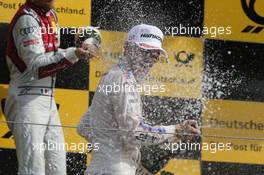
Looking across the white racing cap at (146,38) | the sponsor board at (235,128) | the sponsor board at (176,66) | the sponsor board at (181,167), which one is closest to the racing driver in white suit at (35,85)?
the white racing cap at (146,38)

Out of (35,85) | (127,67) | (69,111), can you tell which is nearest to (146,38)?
(127,67)

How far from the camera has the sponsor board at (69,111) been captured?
12.6ft

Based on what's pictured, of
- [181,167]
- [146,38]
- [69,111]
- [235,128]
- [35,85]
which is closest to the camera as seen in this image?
[146,38]

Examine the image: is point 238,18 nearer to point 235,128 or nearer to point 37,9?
point 235,128

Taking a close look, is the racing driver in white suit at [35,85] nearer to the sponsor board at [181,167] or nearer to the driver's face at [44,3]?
the driver's face at [44,3]

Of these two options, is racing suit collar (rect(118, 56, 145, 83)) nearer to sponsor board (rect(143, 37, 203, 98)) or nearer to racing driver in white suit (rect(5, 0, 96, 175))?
racing driver in white suit (rect(5, 0, 96, 175))

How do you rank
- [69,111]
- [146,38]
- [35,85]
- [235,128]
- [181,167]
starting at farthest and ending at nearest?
[235,128], [181,167], [69,111], [35,85], [146,38]

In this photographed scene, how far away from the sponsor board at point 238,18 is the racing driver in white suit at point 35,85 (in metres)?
1.00

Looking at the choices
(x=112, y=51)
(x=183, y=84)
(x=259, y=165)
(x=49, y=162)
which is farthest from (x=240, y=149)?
(x=49, y=162)

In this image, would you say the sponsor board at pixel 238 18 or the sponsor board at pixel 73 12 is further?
the sponsor board at pixel 238 18

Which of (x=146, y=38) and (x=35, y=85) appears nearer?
(x=146, y=38)

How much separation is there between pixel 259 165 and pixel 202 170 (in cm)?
27

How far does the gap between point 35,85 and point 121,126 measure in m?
0.52

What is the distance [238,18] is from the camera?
4324 millimetres
